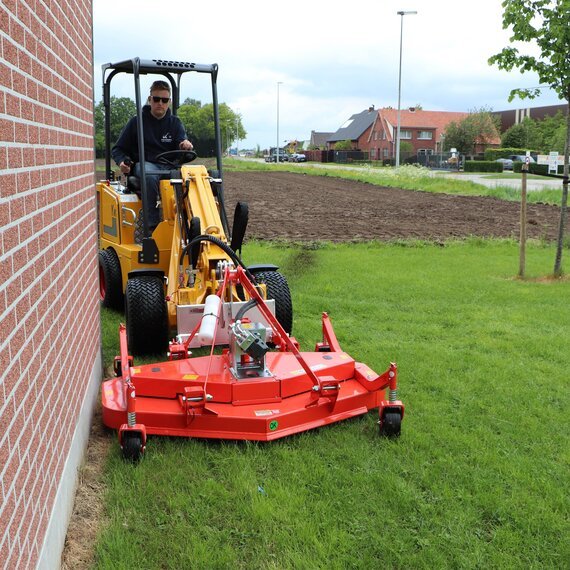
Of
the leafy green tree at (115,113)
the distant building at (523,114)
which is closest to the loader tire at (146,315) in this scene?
the leafy green tree at (115,113)

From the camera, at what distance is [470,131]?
200ft

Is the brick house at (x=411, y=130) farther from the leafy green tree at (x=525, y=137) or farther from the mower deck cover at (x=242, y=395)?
the mower deck cover at (x=242, y=395)

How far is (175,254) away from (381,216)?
12.7 meters

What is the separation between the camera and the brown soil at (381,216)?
48.7ft

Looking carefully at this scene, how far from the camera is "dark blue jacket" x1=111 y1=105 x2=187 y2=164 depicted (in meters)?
7.19

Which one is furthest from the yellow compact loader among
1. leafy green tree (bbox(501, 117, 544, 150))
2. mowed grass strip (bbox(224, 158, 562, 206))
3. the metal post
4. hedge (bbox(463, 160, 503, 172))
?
leafy green tree (bbox(501, 117, 544, 150))

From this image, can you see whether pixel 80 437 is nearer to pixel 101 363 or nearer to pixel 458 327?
pixel 101 363

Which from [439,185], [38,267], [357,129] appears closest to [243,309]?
[38,267]

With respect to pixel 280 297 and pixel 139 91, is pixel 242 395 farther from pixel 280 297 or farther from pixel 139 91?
pixel 139 91

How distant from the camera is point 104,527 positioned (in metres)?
3.41

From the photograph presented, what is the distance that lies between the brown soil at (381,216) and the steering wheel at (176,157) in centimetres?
679

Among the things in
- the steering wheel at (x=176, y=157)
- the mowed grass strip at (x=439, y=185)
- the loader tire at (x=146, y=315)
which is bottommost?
the loader tire at (x=146, y=315)

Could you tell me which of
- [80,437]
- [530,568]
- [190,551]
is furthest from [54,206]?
[530,568]

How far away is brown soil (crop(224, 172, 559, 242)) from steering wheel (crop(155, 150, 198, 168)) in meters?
6.79
